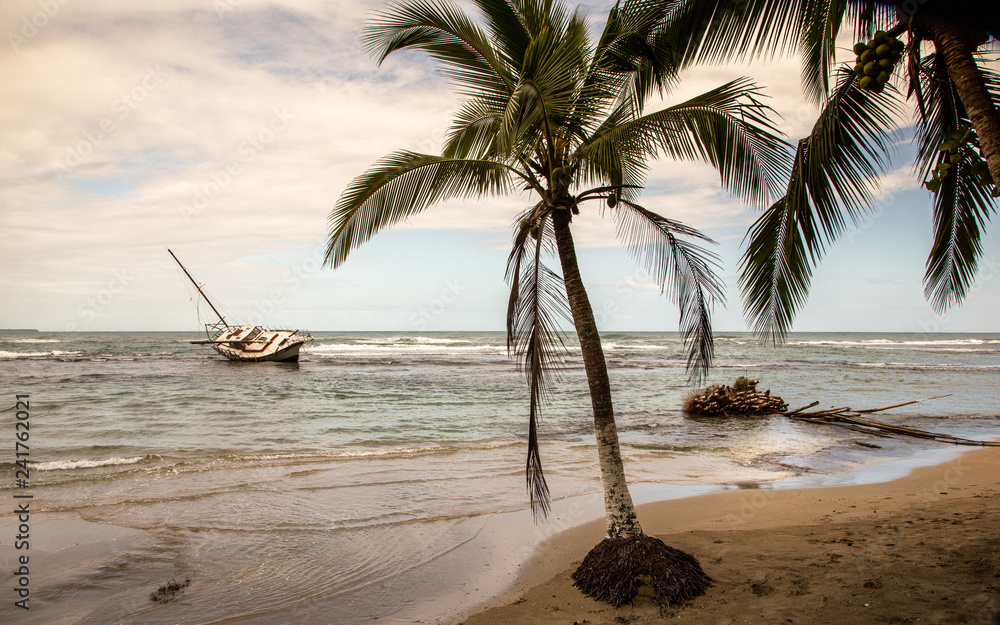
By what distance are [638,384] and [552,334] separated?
20.6 metres

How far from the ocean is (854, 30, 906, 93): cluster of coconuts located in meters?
2.38

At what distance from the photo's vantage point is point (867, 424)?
13.1 metres

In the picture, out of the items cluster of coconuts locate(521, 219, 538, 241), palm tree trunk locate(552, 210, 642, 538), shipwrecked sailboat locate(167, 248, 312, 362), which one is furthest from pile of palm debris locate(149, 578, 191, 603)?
shipwrecked sailboat locate(167, 248, 312, 362)

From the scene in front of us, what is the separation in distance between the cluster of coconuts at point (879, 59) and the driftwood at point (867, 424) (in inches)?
442

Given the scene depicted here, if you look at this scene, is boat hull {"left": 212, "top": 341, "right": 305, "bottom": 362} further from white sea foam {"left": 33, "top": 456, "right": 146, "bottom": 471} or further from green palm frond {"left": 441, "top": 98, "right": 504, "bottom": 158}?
green palm frond {"left": 441, "top": 98, "right": 504, "bottom": 158}

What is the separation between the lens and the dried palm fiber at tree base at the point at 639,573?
158 inches

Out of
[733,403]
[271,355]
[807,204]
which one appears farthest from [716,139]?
[271,355]

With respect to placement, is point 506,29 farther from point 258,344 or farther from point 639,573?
point 258,344

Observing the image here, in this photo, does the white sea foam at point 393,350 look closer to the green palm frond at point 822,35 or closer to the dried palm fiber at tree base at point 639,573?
the dried palm fiber at tree base at point 639,573

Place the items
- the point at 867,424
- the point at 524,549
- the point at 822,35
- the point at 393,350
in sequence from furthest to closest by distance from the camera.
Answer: the point at 393,350 < the point at 867,424 < the point at 524,549 < the point at 822,35

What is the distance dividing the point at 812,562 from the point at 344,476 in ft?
22.3

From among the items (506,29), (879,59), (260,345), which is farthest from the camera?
(260,345)

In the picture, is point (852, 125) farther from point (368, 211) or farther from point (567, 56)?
point (368, 211)

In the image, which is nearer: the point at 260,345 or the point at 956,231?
the point at 956,231
